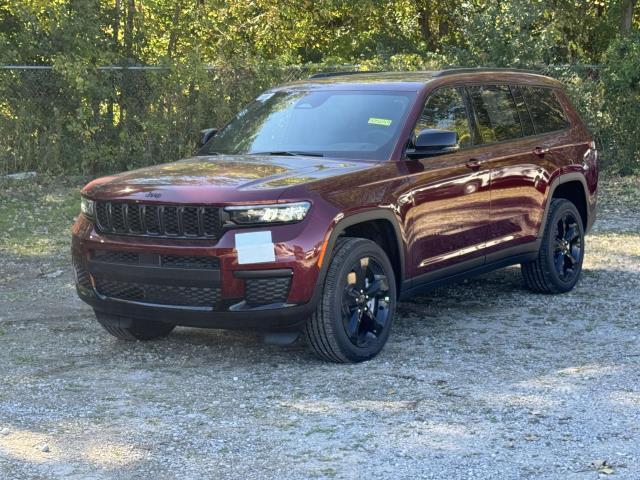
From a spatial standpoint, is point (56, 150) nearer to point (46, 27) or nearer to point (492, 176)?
point (46, 27)

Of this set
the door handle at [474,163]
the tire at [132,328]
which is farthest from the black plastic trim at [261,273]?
the door handle at [474,163]

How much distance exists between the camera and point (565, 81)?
1708 centimetres

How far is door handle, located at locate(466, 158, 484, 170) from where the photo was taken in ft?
24.3

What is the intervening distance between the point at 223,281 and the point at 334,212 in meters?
0.77

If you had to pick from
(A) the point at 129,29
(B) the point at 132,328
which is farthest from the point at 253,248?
(A) the point at 129,29

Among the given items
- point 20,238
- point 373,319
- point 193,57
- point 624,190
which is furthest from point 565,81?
point 373,319

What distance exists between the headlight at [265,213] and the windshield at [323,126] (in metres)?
1.03

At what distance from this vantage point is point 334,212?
6.17 m

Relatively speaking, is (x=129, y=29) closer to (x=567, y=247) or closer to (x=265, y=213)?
(x=567, y=247)

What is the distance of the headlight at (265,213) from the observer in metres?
5.95

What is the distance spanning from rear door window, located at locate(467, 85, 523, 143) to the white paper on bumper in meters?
2.42

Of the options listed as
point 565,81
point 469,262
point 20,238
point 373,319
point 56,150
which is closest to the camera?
point 373,319

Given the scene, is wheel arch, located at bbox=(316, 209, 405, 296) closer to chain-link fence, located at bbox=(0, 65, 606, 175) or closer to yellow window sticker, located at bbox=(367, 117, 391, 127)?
yellow window sticker, located at bbox=(367, 117, 391, 127)

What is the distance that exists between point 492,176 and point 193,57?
31.0 feet
